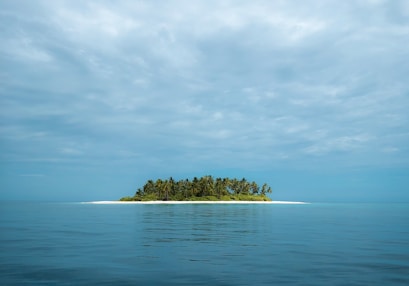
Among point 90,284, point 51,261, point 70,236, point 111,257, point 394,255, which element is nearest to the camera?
point 90,284

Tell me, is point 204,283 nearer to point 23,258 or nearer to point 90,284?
point 90,284

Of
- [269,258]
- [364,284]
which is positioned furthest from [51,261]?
[364,284]

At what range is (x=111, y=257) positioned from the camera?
28.1m

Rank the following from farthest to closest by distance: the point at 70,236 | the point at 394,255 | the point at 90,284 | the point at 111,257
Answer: the point at 70,236 < the point at 394,255 < the point at 111,257 < the point at 90,284

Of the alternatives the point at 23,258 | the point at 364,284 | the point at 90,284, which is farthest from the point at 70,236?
the point at 364,284

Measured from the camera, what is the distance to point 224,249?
3241 centimetres

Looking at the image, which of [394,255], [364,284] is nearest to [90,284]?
[364,284]

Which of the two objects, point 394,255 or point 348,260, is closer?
point 348,260

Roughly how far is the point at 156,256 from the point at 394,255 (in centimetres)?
1934

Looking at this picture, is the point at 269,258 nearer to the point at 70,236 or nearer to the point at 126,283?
the point at 126,283

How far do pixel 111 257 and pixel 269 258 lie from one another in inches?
466

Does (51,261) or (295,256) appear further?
(295,256)

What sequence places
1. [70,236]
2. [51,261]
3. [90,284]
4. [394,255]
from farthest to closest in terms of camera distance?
1. [70,236]
2. [394,255]
3. [51,261]
4. [90,284]

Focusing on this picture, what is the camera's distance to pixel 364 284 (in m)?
20.3
